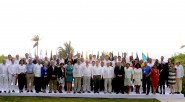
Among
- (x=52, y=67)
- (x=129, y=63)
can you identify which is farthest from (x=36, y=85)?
(x=129, y=63)

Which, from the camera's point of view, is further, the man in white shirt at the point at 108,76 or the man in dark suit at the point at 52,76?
the man in white shirt at the point at 108,76

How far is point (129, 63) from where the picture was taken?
15.8 metres

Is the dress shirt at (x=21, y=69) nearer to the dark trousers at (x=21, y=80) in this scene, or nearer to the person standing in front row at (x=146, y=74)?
the dark trousers at (x=21, y=80)

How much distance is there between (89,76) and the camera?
51.0 ft

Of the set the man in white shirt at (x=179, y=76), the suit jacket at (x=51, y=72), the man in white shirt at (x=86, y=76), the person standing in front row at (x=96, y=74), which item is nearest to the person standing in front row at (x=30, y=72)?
the suit jacket at (x=51, y=72)

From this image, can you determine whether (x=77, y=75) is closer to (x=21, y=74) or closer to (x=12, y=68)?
(x=21, y=74)

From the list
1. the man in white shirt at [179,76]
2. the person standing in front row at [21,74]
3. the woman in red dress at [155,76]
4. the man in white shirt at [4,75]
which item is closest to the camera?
the woman in red dress at [155,76]

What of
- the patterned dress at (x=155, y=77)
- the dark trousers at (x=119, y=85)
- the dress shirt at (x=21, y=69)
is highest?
the dress shirt at (x=21, y=69)

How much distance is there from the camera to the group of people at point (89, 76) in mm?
15227

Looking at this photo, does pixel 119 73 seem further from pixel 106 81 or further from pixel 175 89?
pixel 175 89

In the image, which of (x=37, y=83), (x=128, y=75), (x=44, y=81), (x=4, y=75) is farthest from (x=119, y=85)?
(x=4, y=75)

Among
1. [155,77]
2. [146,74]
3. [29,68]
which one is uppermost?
[29,68]

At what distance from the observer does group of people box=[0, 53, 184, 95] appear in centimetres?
1523

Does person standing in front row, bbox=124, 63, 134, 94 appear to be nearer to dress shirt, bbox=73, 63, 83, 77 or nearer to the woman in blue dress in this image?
dress shirt, bbox=73, 63, 83, 77
